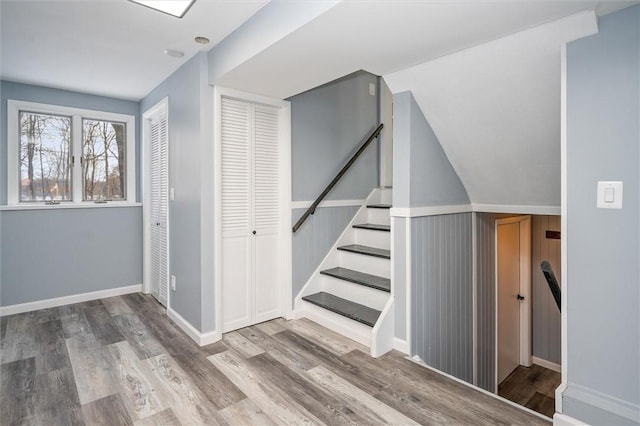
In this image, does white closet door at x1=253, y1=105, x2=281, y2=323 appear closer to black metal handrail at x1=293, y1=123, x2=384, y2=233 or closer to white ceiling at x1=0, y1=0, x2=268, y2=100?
black metal handrail at x1=293, y1=123, x2=384, y2=233

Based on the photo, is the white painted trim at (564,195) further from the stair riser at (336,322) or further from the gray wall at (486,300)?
the gray wall at (486,300)

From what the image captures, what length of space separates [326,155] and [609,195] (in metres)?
2.43

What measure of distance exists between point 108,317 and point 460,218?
138 inches

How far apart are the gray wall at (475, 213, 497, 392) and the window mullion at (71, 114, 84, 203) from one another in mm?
4272

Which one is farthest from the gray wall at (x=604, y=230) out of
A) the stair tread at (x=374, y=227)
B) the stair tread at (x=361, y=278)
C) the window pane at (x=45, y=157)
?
the window pane at (x=45, y=157)

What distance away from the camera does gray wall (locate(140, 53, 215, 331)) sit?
2805mm

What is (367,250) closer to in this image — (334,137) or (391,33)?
(334,137)

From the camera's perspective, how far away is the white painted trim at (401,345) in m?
2.56

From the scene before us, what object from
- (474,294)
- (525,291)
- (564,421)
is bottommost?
(564,421)

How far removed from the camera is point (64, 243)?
379 cm

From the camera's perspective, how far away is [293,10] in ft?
5.93

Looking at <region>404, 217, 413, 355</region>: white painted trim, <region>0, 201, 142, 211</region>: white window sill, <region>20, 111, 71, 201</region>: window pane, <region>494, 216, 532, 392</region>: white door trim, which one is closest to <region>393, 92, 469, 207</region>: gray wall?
<region>404, 217, 413, 355</region>: white painted trim

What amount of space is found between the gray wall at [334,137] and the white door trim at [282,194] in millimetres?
Answer: 80

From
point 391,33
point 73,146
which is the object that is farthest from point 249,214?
point 73,146
